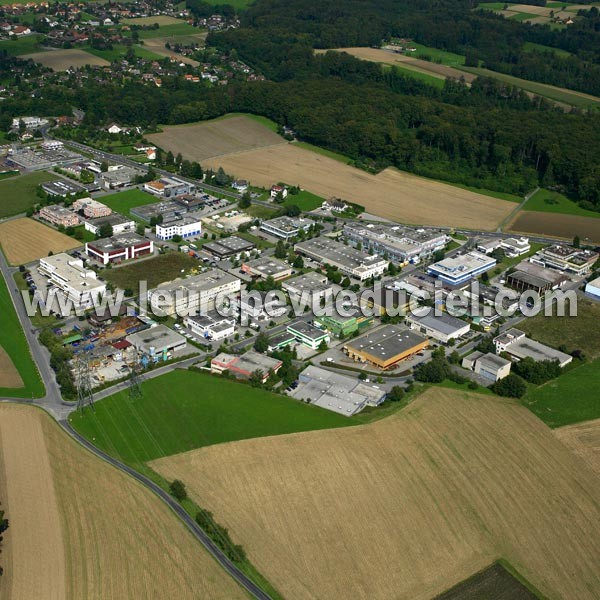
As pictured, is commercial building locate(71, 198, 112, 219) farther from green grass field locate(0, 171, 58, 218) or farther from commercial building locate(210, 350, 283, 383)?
commercial building locate(210, 350, 283, 383)

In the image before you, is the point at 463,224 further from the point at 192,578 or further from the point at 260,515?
the point at 192,578

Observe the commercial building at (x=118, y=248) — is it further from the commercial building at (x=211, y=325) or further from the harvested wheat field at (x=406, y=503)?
the harvested wheat field at (x=406, y=503)

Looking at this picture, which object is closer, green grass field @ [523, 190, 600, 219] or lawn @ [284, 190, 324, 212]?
lawn @ [284, 190, 324, 212]

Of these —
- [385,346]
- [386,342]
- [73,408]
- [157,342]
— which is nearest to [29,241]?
[157,342]

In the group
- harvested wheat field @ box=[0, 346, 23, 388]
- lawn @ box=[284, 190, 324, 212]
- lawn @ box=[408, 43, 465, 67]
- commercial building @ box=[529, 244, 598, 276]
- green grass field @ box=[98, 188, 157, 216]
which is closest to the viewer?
harvested wheat field @ box=[0, 346, 23, 388]

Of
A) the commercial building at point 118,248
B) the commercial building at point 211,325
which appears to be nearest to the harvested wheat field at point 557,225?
the commercial building at point 211,325

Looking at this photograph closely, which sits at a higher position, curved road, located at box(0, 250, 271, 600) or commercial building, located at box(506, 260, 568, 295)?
commercial building, located at box(506, 260, 568, 295)

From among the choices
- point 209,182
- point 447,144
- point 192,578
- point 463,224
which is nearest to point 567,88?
point 447,144

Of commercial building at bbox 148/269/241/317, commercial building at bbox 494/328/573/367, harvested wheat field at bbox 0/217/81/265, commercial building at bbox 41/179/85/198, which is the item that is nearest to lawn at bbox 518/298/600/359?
commercial building at bbox 494/328/573/367
